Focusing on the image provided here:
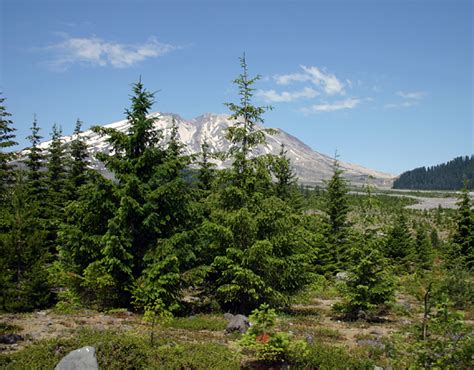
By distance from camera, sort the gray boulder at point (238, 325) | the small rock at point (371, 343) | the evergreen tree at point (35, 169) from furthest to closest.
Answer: the evergreen tree at point (35, 169) < the gray boulder at point (238, 325) < the small rock at point (371, 343)

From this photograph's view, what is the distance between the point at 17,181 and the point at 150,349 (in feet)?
61.4

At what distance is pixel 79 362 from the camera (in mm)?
7449

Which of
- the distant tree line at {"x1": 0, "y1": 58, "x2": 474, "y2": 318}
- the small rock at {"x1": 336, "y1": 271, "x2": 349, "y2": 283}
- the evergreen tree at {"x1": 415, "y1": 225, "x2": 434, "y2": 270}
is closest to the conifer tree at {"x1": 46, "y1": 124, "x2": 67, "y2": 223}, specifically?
the distant tree line at {"x1": 0, "y1": 58, "x2": 474, "y2": 318}

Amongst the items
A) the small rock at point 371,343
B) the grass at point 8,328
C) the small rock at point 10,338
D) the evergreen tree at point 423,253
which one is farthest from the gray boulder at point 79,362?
the evergreen tree at point 423,253

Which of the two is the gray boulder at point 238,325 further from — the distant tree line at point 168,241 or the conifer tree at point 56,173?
the conifer tree at point 56,173

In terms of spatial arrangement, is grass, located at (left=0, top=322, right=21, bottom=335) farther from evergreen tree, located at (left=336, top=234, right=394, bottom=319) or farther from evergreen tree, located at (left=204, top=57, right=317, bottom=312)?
evergreen tree, located at (left=336, top=234, right=394, bottom=319)

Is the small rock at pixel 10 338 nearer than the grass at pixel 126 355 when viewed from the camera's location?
No

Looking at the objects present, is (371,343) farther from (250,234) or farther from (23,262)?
(23,262)

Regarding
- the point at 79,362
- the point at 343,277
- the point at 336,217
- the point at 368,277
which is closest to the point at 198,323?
the point at 79,362

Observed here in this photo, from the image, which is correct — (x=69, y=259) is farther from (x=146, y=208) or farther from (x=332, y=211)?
(x=332, y=211)

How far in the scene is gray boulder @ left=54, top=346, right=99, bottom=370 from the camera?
738 centimetres

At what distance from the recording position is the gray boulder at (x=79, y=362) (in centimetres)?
738

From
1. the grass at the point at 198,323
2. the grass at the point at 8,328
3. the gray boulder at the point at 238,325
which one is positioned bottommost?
the grass at the point at 198,323

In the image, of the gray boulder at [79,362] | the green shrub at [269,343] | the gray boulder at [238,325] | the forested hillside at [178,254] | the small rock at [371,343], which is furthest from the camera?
the forested hillside at [178,254]
